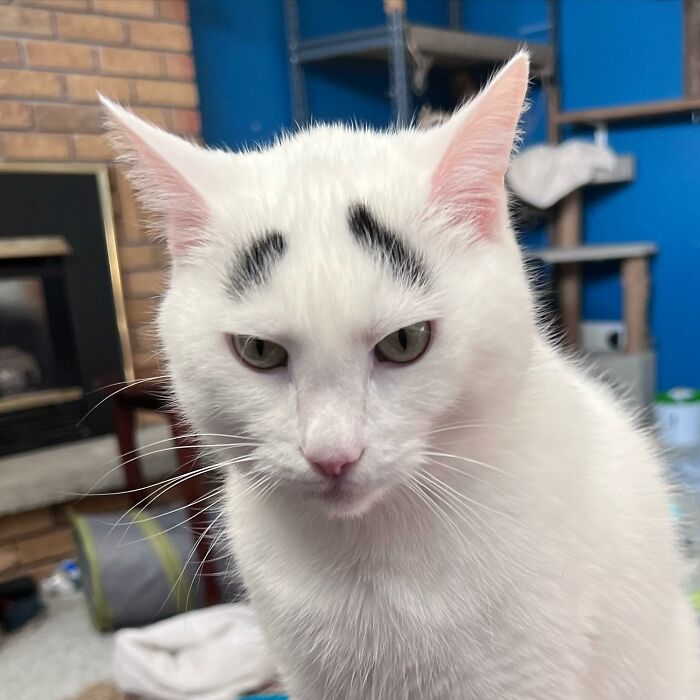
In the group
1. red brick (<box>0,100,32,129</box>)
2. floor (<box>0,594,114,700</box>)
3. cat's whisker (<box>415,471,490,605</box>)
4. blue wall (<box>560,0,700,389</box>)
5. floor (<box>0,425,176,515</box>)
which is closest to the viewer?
cat's whisker (<box>415,471,490,605</box>)

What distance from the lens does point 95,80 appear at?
250 cm

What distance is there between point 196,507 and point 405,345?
97 centimetres

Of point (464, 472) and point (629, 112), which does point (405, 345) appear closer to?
point (464, 472)

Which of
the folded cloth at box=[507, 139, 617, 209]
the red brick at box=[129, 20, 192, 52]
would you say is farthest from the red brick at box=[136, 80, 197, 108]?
the folded cloth at box=[507, 139, 617, 209]

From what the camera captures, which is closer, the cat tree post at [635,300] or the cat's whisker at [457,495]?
the cat's whisker at [457,495]

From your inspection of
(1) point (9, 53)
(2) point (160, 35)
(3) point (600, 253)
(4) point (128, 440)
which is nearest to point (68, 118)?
(1) point (9, 53)

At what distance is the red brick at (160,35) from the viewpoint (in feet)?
8.42

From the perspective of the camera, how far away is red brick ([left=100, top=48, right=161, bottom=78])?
2.52 meters

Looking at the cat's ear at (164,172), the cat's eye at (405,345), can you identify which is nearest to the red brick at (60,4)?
the cat's ear at (164,172)

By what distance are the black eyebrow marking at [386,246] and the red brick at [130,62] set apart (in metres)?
2.28

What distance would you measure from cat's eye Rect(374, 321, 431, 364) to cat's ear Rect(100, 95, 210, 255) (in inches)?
8.0

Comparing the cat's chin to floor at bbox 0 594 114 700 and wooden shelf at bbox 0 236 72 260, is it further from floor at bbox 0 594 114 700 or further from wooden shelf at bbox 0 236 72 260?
wooden shelf at bbox 0 236 72 260

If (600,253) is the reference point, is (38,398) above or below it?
below

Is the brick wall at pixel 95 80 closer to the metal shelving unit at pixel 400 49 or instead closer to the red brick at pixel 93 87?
the red brick at pixel 93 87
